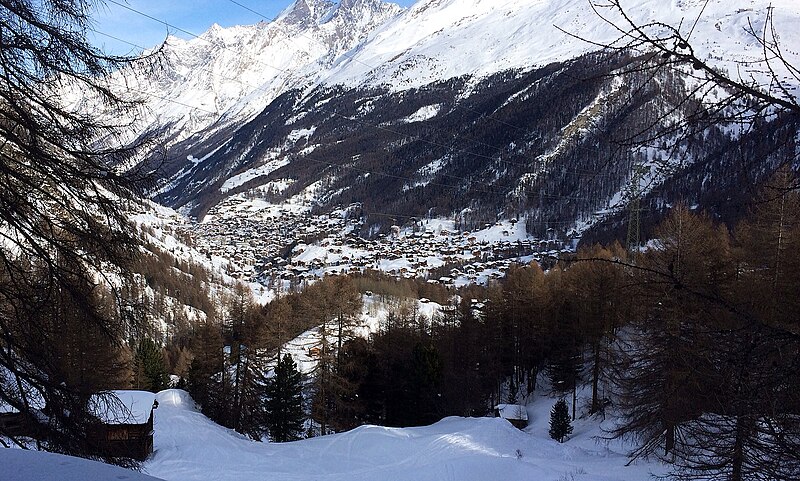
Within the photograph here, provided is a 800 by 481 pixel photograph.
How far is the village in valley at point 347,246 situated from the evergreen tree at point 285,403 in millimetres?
55863

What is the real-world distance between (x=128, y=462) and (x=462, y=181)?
6233 inches

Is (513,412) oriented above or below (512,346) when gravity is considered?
below

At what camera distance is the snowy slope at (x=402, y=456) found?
1232 centimetres

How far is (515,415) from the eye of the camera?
23141 millimetres

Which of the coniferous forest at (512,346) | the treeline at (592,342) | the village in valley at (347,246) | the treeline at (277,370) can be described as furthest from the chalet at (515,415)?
the village in valley at (347,246)

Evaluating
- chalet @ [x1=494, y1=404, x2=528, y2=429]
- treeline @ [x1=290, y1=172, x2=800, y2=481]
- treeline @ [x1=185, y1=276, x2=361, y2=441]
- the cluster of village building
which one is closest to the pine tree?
treeline @ [x1=290, y1=172, x2=800, y2=481]

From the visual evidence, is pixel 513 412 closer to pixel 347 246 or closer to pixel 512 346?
pixel 512 346

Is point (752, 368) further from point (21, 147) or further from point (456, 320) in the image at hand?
point (456, 320)

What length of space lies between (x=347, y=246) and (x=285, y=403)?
103 metres

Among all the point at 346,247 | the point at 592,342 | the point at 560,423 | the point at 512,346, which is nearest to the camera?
the point at 560,423

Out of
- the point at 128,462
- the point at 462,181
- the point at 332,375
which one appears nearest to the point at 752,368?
the point at 128,462

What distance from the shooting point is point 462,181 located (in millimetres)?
160250

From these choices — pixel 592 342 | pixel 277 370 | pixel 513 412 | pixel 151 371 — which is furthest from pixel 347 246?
pixel 592 342

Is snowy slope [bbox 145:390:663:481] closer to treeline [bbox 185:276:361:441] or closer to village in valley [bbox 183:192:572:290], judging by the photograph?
treeline [bbox 185:276:361:441]
